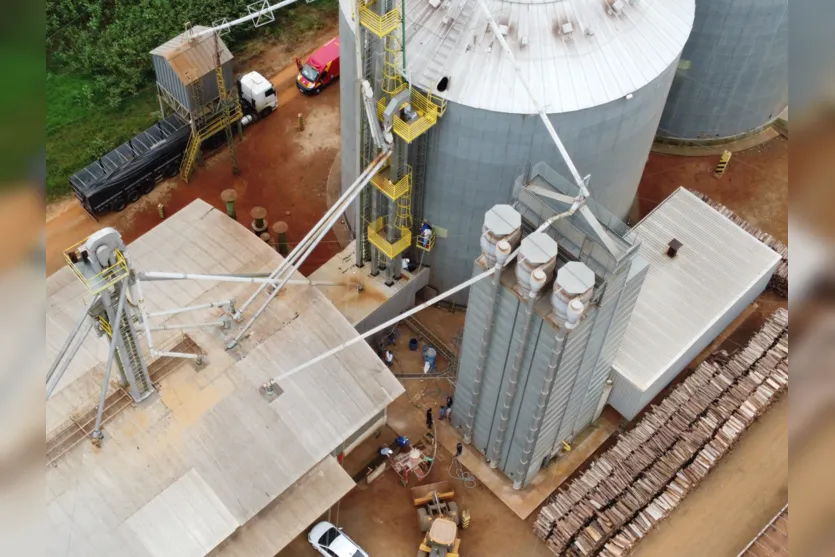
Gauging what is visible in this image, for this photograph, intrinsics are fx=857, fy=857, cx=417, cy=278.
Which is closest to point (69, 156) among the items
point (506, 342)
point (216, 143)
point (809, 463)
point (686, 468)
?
point (216, 143)

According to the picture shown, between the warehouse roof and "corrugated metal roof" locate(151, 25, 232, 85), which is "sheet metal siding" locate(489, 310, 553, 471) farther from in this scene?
"corrugated metal roof" locate(151, 25, 232, 85)

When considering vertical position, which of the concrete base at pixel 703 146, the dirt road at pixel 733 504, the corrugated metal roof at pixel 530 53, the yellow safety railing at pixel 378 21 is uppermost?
the yellow safety railing at pixel 378 21

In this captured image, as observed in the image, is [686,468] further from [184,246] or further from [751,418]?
[184,246]

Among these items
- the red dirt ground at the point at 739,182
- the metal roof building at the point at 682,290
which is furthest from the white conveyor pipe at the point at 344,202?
the red dirt ground at the point at 739,182

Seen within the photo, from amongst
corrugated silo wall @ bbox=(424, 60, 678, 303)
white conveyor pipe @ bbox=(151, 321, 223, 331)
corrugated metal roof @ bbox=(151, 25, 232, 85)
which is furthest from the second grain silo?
corrugated metal roof @ bbox=(151, 25, 232, 85)

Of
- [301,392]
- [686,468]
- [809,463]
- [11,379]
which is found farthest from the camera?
[686,468]

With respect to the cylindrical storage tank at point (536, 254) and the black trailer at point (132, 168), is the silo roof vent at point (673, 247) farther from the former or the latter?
the black trailer at point (132, 168)

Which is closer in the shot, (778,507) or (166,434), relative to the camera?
(166,434)
